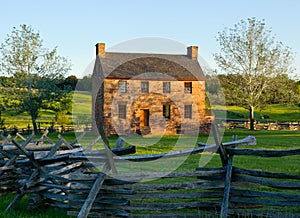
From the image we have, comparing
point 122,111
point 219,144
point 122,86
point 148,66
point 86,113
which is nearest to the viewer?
point 219,144

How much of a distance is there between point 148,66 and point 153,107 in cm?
380

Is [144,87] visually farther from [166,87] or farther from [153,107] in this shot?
[166,87]

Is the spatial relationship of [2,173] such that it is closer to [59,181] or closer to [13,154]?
[13,154]

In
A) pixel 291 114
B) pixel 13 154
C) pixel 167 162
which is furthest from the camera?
pixel 291 114

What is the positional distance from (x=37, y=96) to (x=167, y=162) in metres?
22.9

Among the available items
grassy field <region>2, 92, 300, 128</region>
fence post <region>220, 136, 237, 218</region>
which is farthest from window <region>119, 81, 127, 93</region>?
fence post <region>220, 136, 237, 218</region>

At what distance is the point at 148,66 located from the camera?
3600 centimetres

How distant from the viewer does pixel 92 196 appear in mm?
6738

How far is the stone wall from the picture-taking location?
3369cm

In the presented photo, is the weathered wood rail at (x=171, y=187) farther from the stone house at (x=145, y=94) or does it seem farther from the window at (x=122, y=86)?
the window at (x=122, y=86)

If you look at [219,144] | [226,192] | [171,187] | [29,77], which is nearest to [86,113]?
[29,77]

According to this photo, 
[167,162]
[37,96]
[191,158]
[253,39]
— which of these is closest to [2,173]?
[167,162]

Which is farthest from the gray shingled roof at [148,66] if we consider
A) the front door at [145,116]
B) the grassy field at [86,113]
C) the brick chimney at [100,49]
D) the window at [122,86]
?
the grassy field at [86,113]

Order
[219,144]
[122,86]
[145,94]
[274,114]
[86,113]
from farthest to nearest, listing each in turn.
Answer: [274,114] → [86,113] → [145,94] → [122,86] → [219,144]
